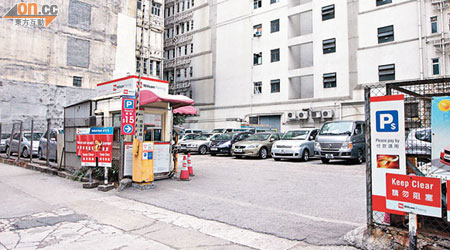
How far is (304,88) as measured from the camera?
32.7 metres

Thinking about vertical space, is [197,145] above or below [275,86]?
below

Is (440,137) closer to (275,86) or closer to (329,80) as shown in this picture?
(329,80)

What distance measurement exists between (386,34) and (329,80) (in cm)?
585

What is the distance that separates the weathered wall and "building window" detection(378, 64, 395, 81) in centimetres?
2856

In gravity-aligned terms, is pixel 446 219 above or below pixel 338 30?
below

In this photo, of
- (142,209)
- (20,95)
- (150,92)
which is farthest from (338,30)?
(20,95)

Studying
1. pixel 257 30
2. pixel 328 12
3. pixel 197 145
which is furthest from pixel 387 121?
pixel 257 30

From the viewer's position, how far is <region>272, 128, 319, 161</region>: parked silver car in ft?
52.5

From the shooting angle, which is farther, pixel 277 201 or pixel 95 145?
pixel 95 145

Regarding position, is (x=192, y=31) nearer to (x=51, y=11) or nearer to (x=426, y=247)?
(x=51, y=11)

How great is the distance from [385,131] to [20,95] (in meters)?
33.4

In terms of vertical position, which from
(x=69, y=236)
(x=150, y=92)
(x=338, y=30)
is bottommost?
(x=69, y=236)

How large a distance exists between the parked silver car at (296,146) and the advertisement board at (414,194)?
40.0ft

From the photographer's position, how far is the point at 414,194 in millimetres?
3627
